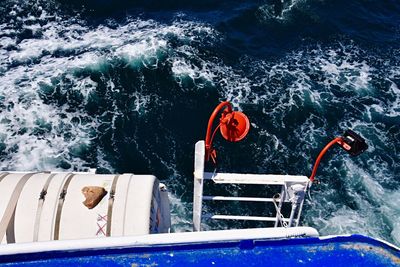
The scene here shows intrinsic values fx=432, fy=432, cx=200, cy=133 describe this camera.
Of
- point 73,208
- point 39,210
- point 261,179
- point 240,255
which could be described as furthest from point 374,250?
point 39,210

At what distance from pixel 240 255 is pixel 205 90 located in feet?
44.7

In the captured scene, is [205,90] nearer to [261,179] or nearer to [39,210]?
[261,179]

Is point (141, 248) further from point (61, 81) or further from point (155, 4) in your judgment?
point (155, 4)

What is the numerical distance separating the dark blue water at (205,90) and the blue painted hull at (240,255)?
8.58 meters

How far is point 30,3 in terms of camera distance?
23.0m

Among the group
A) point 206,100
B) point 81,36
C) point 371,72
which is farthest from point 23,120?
point 371,72

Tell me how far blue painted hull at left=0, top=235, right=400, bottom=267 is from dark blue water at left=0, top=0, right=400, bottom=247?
8576 mm

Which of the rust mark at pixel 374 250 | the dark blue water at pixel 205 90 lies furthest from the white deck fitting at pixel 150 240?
the dark blue water at pixel 205 90

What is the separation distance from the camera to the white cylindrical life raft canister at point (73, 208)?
9094mm

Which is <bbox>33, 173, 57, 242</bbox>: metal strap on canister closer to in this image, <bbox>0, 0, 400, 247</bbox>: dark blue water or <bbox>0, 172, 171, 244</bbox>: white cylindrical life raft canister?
<bbox>0, 172, 171, 244</bbox>: white cylindrical life raft canister

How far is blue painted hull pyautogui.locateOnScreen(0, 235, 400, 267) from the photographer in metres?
5.71

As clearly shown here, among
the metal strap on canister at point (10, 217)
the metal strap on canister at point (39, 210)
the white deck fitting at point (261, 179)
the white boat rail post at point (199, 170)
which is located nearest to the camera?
the white boat rail post at point (199, 170)

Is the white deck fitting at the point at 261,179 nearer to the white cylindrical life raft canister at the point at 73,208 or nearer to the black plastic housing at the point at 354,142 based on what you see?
the black plastic housing at the point at 354,142

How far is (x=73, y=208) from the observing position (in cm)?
936
